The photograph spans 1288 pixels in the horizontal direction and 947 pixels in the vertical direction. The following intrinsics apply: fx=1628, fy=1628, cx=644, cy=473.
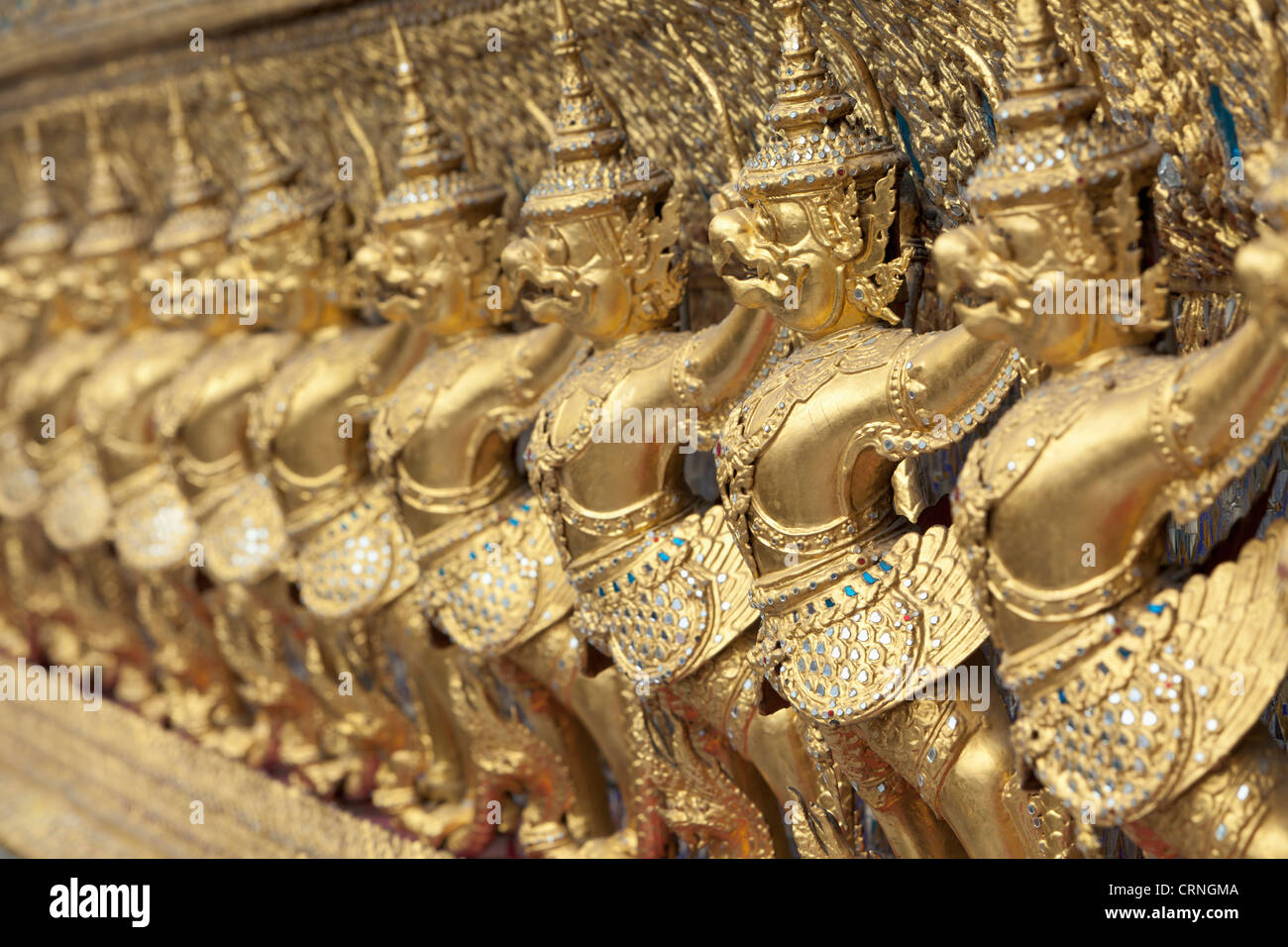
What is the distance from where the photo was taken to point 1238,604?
1.37 metres

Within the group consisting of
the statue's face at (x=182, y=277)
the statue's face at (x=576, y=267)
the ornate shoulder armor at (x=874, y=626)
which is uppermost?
the statue's face at (x=576, y=267)

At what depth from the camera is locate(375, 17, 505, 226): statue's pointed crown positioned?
7.43 feet

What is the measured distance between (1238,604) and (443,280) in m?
1.29

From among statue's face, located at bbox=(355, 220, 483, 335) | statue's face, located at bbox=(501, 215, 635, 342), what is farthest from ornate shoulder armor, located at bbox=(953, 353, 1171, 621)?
statue's face, located at bbox=(355, 220, 483, 335)

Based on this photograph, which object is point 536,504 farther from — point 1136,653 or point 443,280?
point 1136,653

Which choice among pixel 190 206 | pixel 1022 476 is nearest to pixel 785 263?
pixel 1022 476

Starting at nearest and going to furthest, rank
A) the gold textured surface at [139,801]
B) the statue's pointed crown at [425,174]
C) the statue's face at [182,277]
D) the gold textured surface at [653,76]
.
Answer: the gold textured surface at [653,76]
the statue's pointed crown at [425,174]
the gold textured surface at [139,801]
the statue's face at [182,277]

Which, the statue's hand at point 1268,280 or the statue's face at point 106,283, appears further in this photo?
the statue's face at point 106,283

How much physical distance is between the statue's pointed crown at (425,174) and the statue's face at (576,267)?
278 millimetres

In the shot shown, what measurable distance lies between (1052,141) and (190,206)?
2.04m

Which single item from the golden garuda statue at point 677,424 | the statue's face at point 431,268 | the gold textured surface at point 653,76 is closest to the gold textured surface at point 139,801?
the golden garuda statue at point 677,424

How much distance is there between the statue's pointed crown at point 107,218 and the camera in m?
3.35

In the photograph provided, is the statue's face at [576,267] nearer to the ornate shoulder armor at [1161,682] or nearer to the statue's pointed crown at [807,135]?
the statue's pointed crown at [807,135]

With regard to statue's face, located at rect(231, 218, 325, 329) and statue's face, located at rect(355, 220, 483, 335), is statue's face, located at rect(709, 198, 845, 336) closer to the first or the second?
statue's face, located at rect(355, 220, 483, 335)
